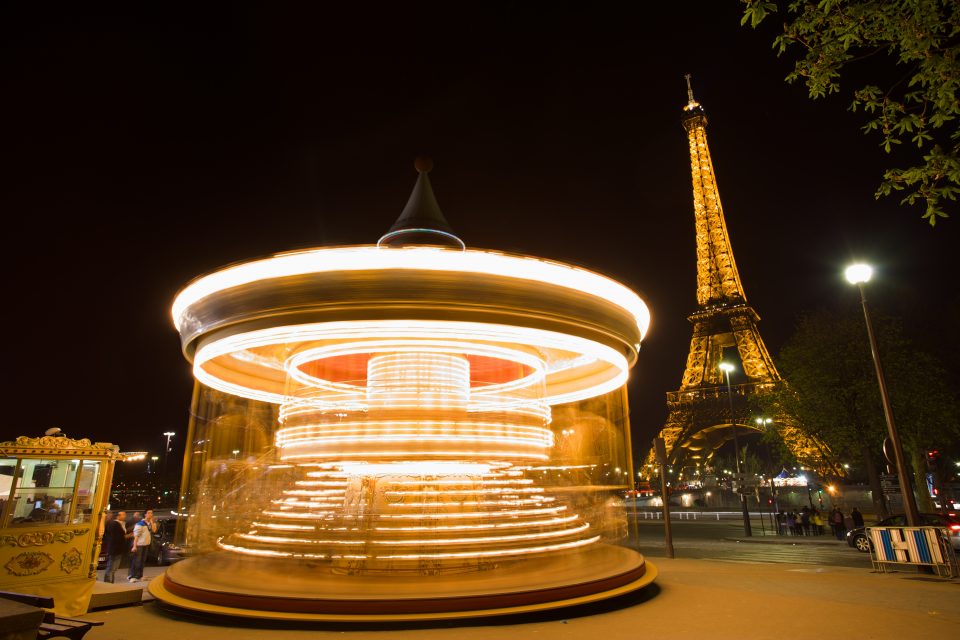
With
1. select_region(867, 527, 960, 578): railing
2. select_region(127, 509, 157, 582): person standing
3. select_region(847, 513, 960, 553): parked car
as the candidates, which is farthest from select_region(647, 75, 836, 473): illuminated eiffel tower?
select_region(127, 509, 157, 582): person standing

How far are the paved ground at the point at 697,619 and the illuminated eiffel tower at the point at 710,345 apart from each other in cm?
4508

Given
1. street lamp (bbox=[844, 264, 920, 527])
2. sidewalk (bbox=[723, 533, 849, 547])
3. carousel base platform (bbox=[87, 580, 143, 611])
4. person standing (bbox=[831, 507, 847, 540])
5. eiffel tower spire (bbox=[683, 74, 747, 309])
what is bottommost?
sidewalk (bbox=[723, 533, 849, 547])

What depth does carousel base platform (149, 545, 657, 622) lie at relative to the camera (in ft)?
20.9

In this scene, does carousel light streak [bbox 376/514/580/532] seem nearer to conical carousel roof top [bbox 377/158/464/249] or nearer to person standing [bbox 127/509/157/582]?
conical carousel roof top [bbox 377/158/464/249]

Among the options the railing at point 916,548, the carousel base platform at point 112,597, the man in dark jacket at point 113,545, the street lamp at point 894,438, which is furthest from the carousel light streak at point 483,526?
the street lamp at point 894,438

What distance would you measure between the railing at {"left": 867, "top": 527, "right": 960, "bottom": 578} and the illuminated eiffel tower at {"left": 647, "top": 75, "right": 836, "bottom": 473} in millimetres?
41552

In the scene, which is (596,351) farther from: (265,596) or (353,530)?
(265,596)

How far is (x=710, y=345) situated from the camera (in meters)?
62.8

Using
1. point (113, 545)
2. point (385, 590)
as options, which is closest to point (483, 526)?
point (385, 590)

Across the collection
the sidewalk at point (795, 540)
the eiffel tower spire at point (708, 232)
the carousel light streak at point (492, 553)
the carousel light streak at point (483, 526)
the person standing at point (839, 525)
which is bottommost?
the sidewalk at point (795, 540)

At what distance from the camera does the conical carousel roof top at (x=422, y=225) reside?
417 inches

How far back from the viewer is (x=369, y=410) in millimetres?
8648

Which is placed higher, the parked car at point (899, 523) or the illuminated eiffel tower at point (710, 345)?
the illuminated eiffel tower at point (710, 345)

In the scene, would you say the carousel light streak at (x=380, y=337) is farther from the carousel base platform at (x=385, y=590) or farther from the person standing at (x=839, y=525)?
the person standing at (x=839, y=525)
